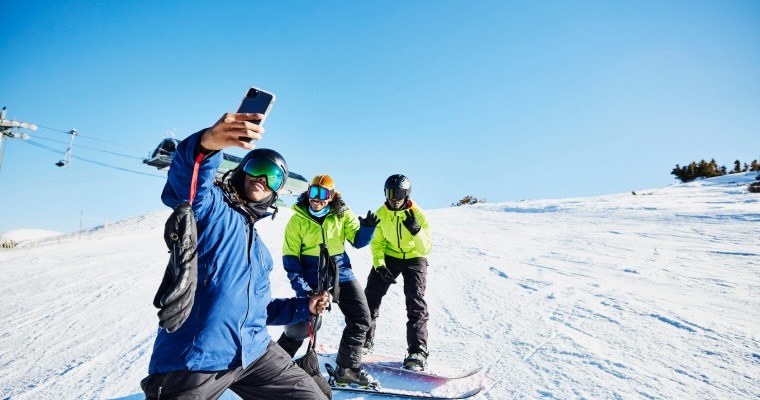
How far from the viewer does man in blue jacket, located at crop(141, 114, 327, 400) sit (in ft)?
5.09

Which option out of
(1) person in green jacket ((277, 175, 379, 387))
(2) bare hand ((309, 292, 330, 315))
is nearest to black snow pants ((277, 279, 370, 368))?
(1) person in green jacket ((277, 175, 379, 387))

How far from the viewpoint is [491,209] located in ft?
69.2

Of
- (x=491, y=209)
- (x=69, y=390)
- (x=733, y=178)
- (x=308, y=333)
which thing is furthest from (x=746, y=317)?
(x=733, y=178)

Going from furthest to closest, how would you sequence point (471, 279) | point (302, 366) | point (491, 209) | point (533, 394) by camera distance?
point (491, 209) < point (471, 279) < point (533, 394) < point (302, 366)

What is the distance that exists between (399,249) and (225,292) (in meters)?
2.89

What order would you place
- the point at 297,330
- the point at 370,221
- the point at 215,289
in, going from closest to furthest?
the point at 215,289 < the point at 297,330 < the point at 370,221

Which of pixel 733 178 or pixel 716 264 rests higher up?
pixel 733 178

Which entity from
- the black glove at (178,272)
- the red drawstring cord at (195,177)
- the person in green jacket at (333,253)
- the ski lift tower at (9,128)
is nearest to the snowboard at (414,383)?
the person in green jacket at (333,253)

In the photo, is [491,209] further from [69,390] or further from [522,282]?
[69,390]

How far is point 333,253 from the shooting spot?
383cm

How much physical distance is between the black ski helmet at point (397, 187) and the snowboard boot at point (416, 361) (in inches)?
71.3

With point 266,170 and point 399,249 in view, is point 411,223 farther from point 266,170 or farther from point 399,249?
point 266,170

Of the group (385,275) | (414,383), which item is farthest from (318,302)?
(385,275)

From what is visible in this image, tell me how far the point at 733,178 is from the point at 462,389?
28945mm
